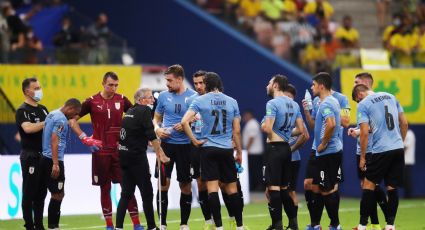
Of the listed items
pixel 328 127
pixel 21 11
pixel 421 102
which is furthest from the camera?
pixel 21 11

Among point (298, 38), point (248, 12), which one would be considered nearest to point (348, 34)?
point (298, 38)

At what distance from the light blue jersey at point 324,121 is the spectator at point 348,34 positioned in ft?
43.5

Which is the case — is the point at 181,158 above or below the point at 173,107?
below

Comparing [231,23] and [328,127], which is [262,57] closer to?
[231,23]

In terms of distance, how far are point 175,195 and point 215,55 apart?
7.02 meters

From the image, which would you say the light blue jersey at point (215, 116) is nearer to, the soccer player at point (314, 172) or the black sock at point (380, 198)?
the soccer player at point (314, 172)

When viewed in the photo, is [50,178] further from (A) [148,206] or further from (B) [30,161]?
(A) [148,206]

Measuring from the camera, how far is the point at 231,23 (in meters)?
29.3

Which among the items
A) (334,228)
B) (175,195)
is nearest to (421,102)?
(175,195)

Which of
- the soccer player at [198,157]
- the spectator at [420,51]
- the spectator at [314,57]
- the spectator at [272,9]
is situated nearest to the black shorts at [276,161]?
the soccer player at [198,157]

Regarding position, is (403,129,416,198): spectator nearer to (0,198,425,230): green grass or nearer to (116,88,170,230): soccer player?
(0,198,425,230): green grass

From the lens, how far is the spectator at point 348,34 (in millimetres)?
29172

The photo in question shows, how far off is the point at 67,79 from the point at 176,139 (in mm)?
7901

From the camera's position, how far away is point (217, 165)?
1545 cm
